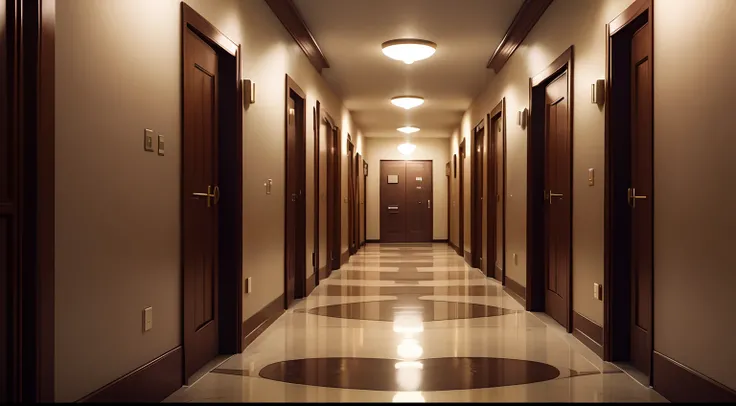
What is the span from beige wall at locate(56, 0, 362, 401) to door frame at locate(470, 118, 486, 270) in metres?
7.09

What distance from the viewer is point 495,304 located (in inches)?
269

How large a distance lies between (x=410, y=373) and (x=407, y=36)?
4592mm

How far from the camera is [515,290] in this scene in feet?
24.5

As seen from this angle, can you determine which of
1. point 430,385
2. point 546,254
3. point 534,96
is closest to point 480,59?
point 534,96

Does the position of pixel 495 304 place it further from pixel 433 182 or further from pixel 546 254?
pixel 433 182

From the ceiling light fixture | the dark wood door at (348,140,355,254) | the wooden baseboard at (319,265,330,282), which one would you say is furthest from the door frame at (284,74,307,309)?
the ceiling light fixture

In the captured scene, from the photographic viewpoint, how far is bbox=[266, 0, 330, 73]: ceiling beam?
19.9ft

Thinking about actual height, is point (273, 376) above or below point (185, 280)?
below

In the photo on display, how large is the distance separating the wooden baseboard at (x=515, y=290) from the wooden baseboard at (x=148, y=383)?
4071 mm

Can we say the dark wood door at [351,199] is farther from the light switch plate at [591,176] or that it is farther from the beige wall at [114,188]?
the beige wall at [114,188]

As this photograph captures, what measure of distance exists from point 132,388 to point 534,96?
481 centimetres

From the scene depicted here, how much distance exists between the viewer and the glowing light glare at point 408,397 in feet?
10.9

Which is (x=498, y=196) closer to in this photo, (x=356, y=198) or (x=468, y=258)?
(x=468, y=258)

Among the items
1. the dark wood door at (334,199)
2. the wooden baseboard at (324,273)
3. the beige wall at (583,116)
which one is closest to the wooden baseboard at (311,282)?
the wooden baseboard at (324,273)
